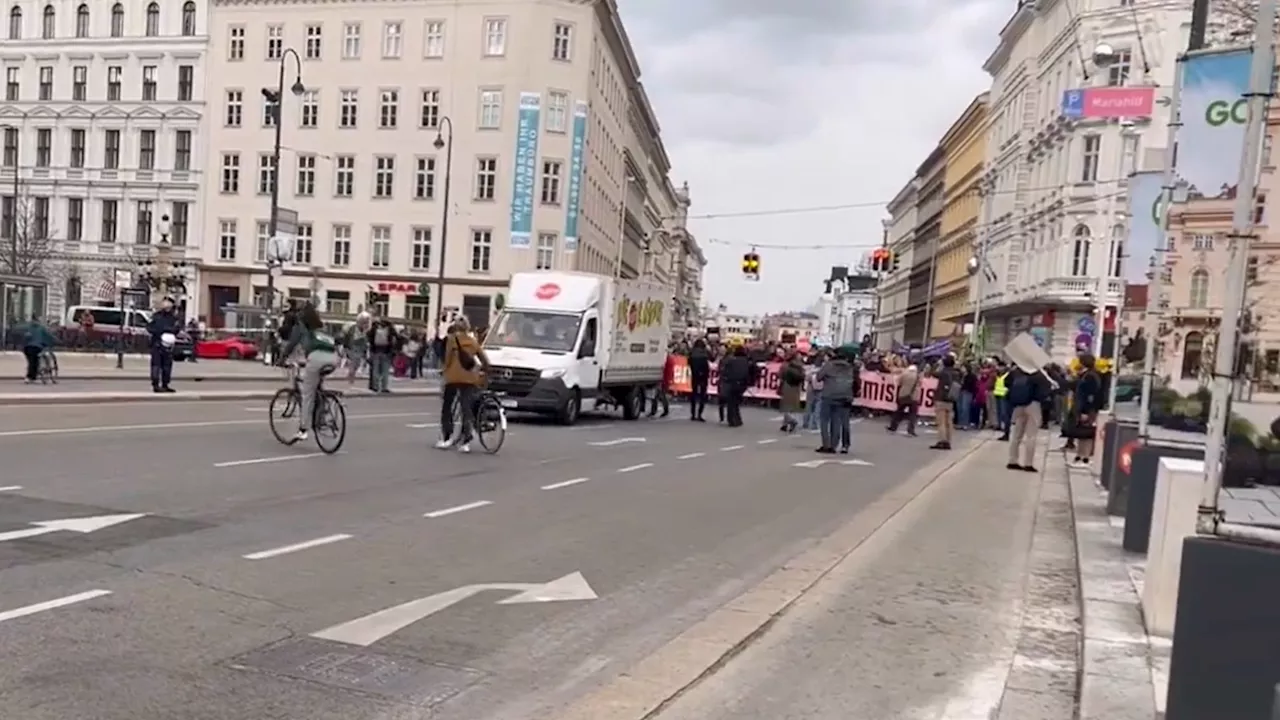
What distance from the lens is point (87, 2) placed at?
217 ft

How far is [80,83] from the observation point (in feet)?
219

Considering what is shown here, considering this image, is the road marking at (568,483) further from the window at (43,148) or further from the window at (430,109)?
the window at (43,148)

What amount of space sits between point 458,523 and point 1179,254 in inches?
258

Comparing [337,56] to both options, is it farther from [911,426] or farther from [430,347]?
[911,426]

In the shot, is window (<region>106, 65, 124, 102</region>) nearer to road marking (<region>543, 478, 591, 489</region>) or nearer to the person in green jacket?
the person in green jacket

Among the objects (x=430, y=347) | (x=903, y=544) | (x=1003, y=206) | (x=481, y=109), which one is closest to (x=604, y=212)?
(x=481, y=109)

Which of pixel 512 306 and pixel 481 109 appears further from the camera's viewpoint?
pixel 481 109

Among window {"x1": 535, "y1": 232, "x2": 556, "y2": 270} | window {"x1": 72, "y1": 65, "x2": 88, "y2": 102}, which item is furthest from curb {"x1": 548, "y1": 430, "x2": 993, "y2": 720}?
window {"x1": 72, "y1": 65, "x2": 88, "y2": 102}

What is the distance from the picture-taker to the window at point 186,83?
212 ft

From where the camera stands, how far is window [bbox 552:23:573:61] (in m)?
58.9

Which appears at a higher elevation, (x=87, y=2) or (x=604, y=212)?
(x=87, y=2)

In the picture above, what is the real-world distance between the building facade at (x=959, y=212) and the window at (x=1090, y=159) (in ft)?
68.4

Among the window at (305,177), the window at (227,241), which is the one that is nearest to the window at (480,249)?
the window at (305,177)

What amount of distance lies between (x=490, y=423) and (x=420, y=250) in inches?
1809
